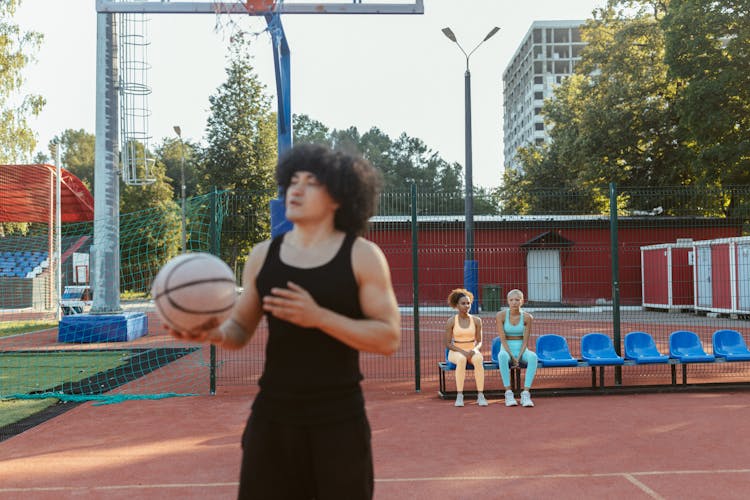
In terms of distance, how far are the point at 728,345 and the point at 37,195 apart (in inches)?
894

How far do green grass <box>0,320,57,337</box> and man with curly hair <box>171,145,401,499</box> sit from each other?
17.9 metres

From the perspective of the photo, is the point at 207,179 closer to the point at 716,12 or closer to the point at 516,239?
the point at 516,239

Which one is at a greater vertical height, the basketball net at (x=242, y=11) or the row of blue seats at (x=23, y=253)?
the basketball net at (x=242, y=11)

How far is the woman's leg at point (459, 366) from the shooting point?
7.73m

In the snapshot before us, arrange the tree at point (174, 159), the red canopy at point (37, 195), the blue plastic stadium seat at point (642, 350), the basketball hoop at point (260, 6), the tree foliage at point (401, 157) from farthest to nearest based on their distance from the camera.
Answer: the tree foliage at point (401, 157)
the tree at point (174, 159)
the red canopy at point (37, 195)
the basketball hoop at point (260, 6)
the blue plastic stadium seat at point (642, 350)

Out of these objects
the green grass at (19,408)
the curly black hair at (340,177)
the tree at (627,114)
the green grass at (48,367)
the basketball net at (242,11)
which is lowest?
the green grass at (48,367)

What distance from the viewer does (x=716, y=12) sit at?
23.3 metres

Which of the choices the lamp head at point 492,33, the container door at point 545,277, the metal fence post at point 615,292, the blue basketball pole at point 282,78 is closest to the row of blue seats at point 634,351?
the metal fence post at point 615,292

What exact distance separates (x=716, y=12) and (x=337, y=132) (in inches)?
1975

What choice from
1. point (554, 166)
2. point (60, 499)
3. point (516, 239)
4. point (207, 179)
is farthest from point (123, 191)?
point (60, 499)

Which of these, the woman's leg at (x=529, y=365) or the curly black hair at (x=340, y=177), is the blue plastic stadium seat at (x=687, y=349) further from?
the curly black hair at (x=340, y=177)

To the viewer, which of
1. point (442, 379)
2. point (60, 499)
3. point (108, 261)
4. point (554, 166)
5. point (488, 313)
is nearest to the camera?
point (60, 499)

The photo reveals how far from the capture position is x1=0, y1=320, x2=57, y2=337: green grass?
18.3 m

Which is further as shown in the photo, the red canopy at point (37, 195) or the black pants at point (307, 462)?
the red canopy at point (37, 195)
